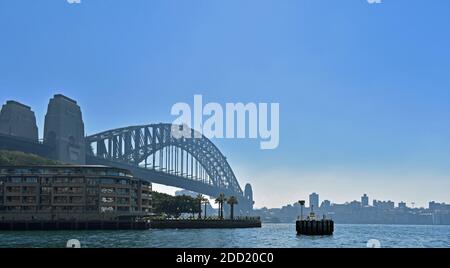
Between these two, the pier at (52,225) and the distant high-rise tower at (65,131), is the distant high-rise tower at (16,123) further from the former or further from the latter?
the pier at (52,225)

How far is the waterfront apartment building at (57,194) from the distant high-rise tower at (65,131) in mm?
Result: 5369

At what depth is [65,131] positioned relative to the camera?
68250mm

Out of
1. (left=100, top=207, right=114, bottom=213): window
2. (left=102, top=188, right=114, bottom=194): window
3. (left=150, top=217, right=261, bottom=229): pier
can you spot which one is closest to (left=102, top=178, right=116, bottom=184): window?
(left=102, top=188, right=114, bottom=194): window

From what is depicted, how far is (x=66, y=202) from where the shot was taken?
2876 inches

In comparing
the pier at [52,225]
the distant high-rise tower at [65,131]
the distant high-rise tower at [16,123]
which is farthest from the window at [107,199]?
the distant high-rise tower at [16,123]

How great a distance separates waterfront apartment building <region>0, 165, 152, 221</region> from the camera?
72250mm

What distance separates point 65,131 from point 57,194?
1026 centimetres

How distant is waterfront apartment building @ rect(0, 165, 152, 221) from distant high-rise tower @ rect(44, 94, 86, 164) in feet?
17.6

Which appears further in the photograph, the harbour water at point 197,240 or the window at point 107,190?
the window at point 107,190

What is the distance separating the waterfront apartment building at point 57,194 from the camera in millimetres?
72250
